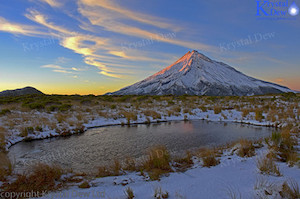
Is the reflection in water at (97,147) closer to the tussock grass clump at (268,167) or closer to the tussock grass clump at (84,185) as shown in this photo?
the tussock grass clump at (84,185)

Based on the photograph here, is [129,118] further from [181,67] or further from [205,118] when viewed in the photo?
[181,67]

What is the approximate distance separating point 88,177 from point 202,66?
541 ft

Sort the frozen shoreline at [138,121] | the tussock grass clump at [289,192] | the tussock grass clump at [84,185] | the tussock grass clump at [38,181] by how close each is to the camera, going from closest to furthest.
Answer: the tussock grass clump at [289,192]
the tussock grass clump at [38,181]
the tussock grass clump at [84,185]
the frozen shoreline at [138,121]

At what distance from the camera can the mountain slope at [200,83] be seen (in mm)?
128250

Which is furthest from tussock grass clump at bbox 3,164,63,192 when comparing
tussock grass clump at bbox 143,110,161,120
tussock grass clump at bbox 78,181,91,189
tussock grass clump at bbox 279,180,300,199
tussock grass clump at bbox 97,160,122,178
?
tussock grass clump at bbox 143,110,161,120

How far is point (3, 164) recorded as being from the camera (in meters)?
5.80

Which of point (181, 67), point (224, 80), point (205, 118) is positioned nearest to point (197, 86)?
point (224, 80)

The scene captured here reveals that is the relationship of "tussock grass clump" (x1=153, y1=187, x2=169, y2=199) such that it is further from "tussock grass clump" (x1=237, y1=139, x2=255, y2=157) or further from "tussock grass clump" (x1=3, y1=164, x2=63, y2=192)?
"tussock grass clump" (x1=237, y1=139, x2=255, y2=157)

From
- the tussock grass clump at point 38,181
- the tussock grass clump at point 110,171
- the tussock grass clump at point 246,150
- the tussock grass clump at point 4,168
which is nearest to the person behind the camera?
the tussock grass clump at point 38,181

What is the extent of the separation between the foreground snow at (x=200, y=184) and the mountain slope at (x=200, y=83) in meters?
117

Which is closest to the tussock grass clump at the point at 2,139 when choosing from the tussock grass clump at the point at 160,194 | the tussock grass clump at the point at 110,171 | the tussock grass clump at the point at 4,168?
the tussock grass clump at the point at 4,168

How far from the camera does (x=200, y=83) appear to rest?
5408 inches

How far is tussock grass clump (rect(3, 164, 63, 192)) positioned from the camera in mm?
4734

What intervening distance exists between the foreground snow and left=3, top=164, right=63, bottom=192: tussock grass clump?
21.8 inches
